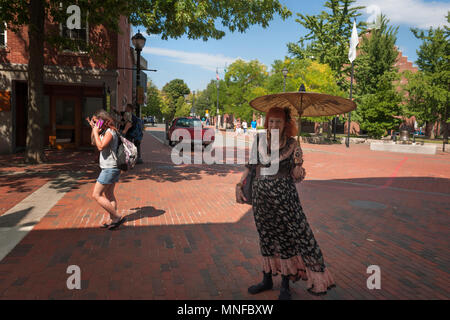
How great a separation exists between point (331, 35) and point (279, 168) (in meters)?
37.0

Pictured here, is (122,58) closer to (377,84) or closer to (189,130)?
(189,130)

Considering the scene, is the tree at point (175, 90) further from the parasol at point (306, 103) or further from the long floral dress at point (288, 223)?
the long floral dress at point (288, 223)

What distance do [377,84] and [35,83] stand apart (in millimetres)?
35828

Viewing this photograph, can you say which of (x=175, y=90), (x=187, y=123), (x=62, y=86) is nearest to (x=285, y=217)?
(x=62, y=86)

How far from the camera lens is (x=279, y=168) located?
9.65 feet

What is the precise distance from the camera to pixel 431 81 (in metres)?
33.1

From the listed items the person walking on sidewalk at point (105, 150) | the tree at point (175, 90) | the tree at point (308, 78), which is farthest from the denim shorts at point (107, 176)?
the tree at point (175, 90)

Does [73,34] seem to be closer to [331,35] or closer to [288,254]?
[288,254]

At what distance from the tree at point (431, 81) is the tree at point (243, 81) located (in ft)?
66.5

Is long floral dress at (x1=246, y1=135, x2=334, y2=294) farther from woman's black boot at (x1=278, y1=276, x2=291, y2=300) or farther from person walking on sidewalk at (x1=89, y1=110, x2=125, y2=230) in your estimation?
person walking on sidewalk at (x1=89, y1=110, x2=125, y2=230)

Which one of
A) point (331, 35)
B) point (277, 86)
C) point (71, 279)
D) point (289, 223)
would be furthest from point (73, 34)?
point (331, 35)

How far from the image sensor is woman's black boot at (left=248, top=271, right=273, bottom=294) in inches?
125

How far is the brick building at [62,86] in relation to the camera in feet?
42.0

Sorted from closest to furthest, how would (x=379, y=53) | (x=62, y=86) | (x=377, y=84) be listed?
(x=62, y=86)
(x=377, y=84)
(x=379, y=53)
